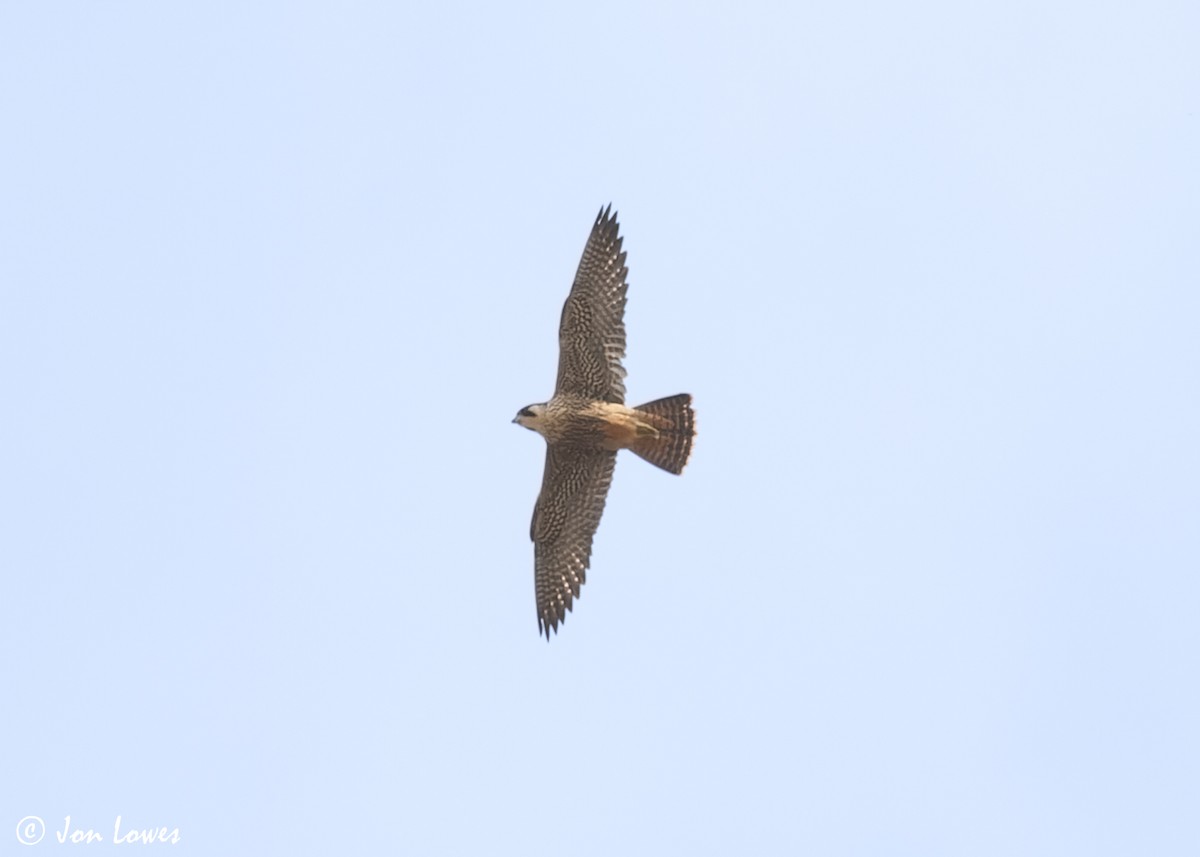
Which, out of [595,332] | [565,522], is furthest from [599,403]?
[565,522]

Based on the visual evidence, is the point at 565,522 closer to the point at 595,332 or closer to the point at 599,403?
the point at 599,403

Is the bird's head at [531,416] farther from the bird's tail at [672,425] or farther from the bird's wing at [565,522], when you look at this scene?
the bird's tail at [672,425]

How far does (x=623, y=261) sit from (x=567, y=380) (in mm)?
1122

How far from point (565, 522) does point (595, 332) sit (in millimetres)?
1859

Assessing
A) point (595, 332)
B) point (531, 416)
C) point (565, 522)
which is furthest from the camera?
point (565, 522)

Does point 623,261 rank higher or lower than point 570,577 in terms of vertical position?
higher

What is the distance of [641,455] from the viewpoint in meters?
16.4

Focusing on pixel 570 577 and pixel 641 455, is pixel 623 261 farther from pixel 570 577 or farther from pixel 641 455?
pixel 570 577

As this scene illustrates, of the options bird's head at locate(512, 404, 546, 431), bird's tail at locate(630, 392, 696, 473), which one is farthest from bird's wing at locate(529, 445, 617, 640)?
bird's tail at locate(630, 392, 696, 473)

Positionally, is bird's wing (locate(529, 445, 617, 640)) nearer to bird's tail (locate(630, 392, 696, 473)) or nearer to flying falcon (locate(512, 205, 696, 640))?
flying falcon (locate(512, 205, 696, 640))

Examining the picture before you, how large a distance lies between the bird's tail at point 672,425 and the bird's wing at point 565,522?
1.94 ft

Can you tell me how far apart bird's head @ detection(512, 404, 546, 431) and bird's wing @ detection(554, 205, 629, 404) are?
31 cm

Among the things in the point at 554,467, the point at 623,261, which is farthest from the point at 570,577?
the point at 623,261

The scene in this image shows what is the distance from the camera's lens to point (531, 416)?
1639 cm
